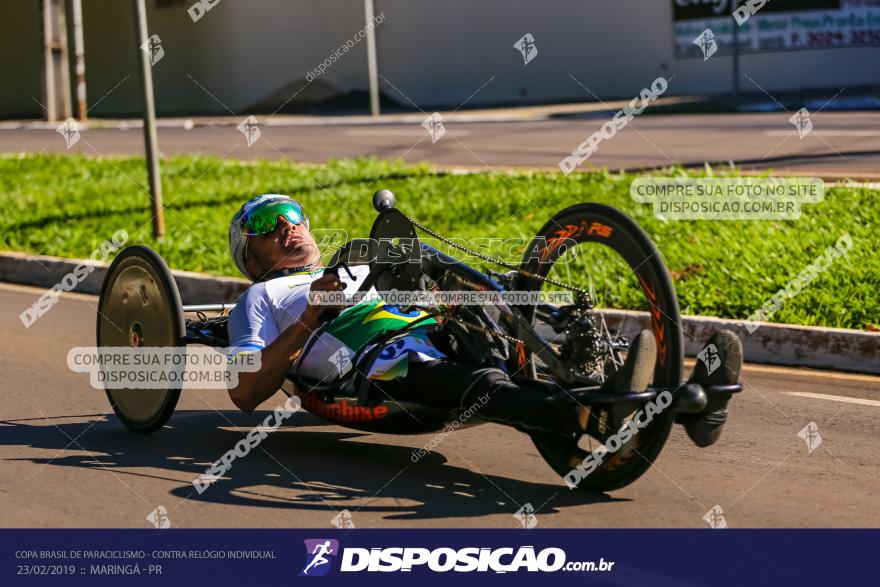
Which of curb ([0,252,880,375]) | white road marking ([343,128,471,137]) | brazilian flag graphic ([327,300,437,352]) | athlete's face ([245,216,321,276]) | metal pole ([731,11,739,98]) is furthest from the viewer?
metal pole ([731,11,739,98])

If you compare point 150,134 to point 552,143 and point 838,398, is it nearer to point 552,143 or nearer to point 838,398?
point 838,398

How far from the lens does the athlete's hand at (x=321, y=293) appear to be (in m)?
5.27

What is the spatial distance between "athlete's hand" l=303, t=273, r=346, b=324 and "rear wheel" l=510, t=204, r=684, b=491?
0.73m

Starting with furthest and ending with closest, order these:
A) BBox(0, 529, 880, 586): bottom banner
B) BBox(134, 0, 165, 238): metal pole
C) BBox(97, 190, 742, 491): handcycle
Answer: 1. BBox(134, 0, 165, 238): metal pole
2. BBox(97, 190, 742, 491): handcycle
3. BBox(0, 529, 880, 586): bottom banner

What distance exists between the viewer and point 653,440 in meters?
4.80

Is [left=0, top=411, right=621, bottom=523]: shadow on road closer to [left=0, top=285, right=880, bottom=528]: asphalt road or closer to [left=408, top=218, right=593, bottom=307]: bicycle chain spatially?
[left=0, top=285, right=880, bottom=528]: asphalt road

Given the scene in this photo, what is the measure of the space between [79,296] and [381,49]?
25.8 meters

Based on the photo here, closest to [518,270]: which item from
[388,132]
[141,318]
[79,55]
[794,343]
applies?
[141,318]

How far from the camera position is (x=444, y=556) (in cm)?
455

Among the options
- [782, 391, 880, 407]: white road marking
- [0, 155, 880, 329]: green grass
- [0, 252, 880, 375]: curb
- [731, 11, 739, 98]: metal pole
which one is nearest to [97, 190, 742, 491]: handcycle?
[782, 391, 880, 407]: white road marking

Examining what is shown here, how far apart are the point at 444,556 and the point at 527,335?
92 centimetres

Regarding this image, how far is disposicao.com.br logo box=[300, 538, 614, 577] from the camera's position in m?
4.47

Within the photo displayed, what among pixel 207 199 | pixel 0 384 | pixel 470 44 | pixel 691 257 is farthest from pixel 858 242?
pixel 470 44

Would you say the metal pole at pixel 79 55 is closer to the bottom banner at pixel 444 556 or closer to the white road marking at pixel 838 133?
the white road marking at pixel 838 133
